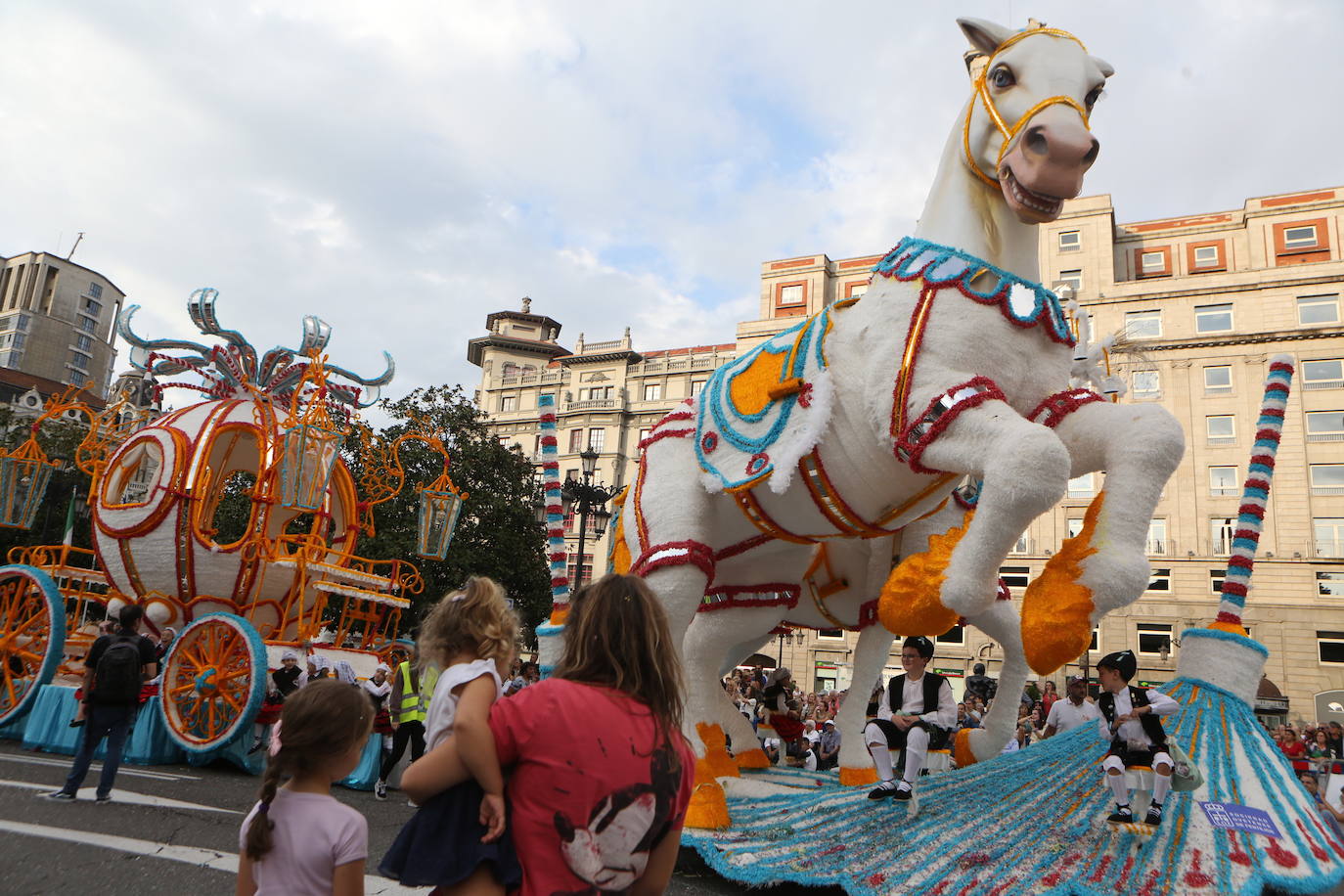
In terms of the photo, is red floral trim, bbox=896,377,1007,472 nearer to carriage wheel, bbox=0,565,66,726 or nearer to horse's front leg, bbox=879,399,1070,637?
horse's front leg, bbox=879,399,1070,637

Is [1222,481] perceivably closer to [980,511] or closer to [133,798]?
[980,511]

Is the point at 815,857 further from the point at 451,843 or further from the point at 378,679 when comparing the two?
the point at 378,679

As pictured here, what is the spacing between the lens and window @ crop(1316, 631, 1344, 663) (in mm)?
27562

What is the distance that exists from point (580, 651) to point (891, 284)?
269cm

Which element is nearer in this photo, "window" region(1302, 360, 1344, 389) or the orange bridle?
the orange bridle

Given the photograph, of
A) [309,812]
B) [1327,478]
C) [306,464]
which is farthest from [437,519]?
[1327,478]

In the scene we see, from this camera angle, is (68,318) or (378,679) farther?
(68,318)

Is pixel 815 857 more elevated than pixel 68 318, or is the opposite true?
pixel 68 318

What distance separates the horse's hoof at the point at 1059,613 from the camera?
325 cm

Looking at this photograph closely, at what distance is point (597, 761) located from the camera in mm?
1997

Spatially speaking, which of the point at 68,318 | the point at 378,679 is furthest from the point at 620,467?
the point at 68,318

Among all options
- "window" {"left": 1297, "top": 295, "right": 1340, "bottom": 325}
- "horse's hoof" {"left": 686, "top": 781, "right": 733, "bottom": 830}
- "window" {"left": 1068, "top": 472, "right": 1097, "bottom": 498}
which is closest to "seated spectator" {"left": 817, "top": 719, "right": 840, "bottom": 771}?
"horse's hoof" {"left": 686, "top": 781, "right": 733, "bottom": 830}

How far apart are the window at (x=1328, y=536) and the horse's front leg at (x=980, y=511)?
31.0m

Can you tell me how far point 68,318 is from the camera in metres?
71.5
